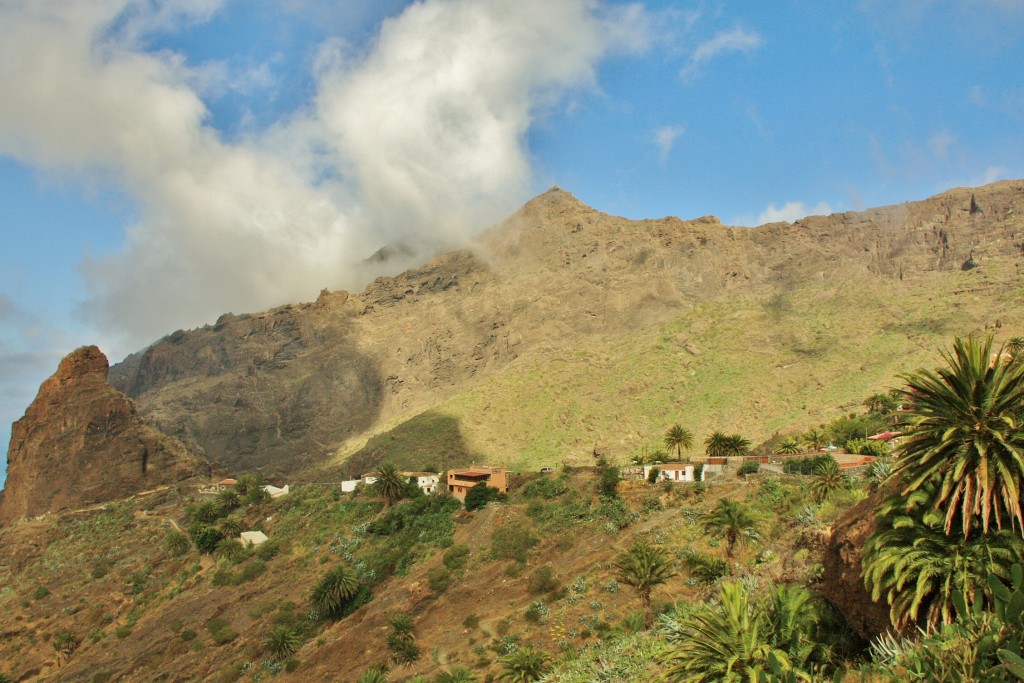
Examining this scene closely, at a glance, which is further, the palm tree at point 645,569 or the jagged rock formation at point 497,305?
the jagged rock formation at point 497,305

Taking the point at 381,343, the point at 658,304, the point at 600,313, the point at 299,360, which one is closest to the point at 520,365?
the point at 600,313

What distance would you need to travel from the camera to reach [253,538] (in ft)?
226

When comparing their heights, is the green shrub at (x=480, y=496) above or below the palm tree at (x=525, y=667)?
above

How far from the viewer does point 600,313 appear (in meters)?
126

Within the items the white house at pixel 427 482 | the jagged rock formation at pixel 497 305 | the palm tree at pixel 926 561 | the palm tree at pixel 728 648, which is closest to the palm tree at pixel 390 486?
the white house at pixel 427 482

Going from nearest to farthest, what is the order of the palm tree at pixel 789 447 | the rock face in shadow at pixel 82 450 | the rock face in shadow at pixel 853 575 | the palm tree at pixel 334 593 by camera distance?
the rock face in shadow at pixel 853 575 → the palm tree at pixel 334 593 → the palm tree at pixel 789 447 → the rock face in shadow at pixel 82 450

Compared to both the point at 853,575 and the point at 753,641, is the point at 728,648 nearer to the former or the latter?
the point at 753,641

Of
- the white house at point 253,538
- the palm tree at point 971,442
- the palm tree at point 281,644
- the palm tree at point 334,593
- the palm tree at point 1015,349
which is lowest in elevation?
the palm tree at point 281,644

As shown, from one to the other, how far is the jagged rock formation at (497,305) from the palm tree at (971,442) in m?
81.2

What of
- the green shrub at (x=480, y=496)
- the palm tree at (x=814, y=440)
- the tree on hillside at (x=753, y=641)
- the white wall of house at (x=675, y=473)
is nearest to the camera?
the tree on hillside at (x=753, y=641)

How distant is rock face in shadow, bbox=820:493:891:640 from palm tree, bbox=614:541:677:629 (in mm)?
19197

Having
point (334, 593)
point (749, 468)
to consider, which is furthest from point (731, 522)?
point (334, 593)

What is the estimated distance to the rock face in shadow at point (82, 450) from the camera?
3767 inches

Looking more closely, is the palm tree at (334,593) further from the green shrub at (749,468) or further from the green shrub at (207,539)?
the green shrub at (749,468)
